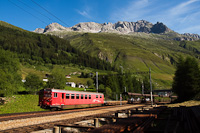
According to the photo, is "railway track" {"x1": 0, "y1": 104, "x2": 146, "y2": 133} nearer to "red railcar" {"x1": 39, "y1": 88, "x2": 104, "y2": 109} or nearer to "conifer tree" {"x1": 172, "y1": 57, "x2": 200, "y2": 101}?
"red railcar" {"x1": 39, "y1": 88, "x2": 104, "y2": 109}

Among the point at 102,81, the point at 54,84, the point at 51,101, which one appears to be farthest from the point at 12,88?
the point at 102,81

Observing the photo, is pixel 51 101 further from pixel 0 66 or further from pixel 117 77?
pixel 117 77

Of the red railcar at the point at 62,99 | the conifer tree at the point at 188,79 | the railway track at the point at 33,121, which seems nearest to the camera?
the railway track at the point at 33,121

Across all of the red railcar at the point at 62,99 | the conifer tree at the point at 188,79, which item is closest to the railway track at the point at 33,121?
the red railcar at the point at 62,99

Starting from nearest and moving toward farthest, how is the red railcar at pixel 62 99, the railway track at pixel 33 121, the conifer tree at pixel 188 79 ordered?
the railway track at pixel 33 121 < the red railcar at pixel 62 99 < the conifer tree at pixel 188 79

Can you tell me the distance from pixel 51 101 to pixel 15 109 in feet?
32.1

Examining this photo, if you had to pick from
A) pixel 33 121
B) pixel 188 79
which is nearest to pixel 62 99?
pixel 33 121

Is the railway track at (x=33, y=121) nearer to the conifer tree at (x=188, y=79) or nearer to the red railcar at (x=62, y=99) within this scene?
the red railcar at (x=62, y=99)

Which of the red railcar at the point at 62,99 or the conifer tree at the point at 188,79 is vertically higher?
the conifer tree at the point at 188,79

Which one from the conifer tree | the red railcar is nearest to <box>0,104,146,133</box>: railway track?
the red railcar

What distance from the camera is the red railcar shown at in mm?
25344

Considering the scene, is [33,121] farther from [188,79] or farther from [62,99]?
[188,79]

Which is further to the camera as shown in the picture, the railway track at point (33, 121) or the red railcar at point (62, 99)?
the red railcar at point (62, 99)

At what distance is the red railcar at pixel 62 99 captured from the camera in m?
25.3
